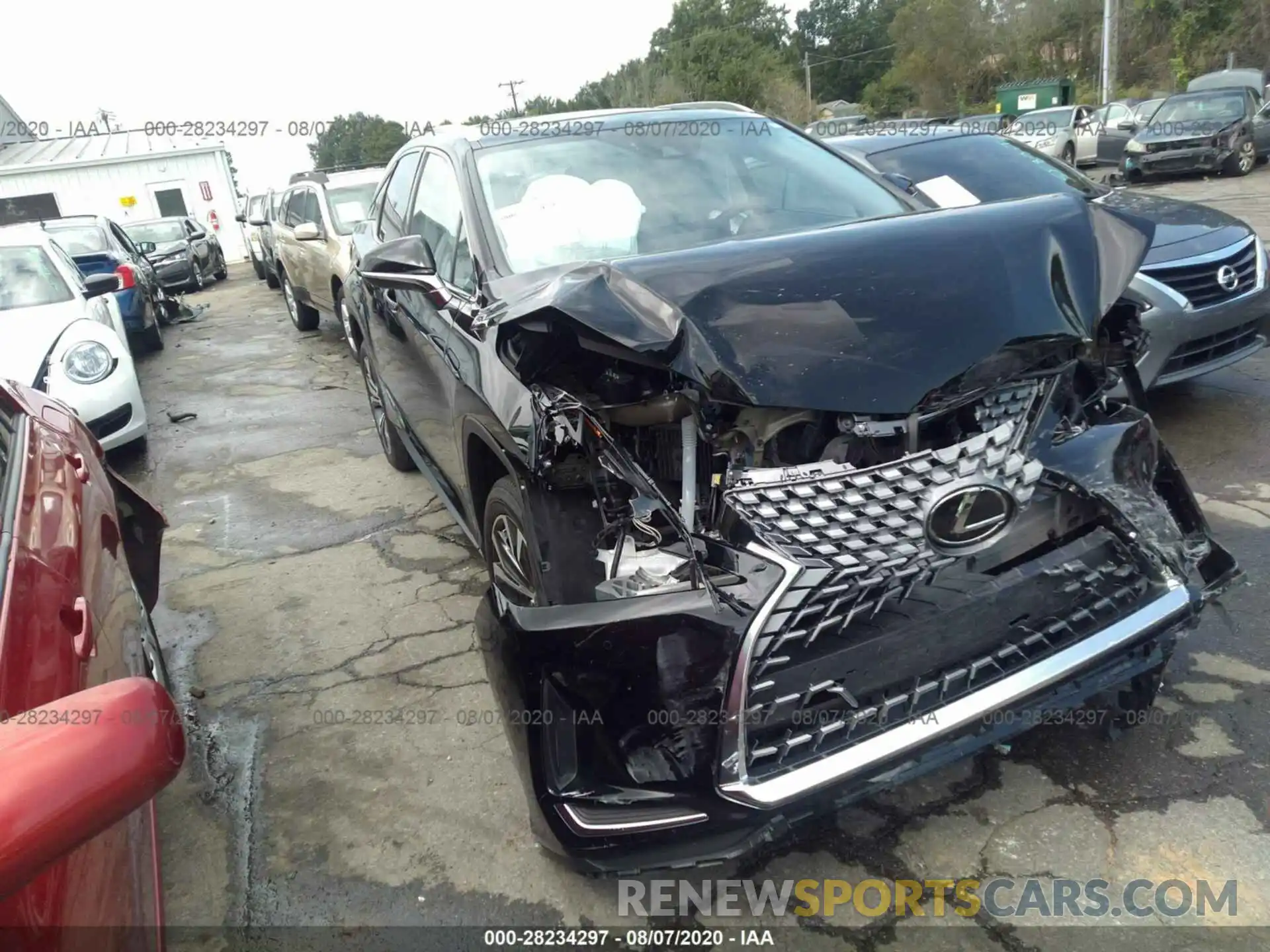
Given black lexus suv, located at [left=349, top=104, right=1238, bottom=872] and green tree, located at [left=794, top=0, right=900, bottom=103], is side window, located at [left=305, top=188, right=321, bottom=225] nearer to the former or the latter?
black lexus suv, located at [left=349, top=104, right=1238, bottom=872]

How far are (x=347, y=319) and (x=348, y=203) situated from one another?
2683mm

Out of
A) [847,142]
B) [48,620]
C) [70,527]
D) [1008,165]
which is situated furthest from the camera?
[847,142]

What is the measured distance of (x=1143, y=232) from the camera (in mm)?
2637

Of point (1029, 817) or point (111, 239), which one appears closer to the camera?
point (1029, 817)

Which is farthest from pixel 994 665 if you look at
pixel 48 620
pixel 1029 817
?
pixel 48 620

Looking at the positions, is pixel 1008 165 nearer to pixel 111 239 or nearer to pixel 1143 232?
pixel 1143 232

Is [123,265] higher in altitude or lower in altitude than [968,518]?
higher

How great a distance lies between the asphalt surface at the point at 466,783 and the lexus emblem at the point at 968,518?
0.87m

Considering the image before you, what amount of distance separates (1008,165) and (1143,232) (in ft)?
13.4

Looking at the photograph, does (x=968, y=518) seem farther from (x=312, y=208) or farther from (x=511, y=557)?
(x=312, y=208)

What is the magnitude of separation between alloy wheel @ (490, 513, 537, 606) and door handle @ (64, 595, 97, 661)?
1.02 m

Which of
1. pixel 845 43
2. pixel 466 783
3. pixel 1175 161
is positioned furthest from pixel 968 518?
pixel 845 43

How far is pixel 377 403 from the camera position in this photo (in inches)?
227

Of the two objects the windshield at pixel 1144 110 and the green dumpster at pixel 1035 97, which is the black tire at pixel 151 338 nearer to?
the windshield at pixel 1144 110
